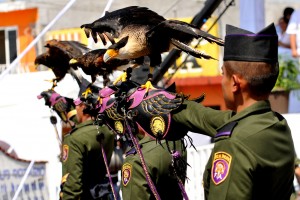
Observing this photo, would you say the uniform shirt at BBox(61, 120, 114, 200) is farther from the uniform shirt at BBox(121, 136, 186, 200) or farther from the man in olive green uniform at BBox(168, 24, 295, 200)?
the man in olive green uniform at BBox(168, 24, 295, 200)

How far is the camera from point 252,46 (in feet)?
8.91

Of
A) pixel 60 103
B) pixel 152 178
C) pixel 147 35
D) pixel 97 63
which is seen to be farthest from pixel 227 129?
pixel 60 103

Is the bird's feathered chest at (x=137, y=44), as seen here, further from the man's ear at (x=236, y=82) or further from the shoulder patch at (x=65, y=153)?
the shoulder patch at (x=65, y=153)

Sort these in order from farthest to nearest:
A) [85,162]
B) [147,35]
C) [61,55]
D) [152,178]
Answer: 1. [85,162]
2. [61,55]
3. [152,178]
4. [147,35]

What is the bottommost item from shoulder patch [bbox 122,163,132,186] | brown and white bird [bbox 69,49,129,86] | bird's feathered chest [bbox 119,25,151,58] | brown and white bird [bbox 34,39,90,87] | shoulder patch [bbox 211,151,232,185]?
shoulder patch [bbox 122,163,132,186]

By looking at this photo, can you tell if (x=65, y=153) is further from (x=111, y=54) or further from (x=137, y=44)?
(x=137, y=44)

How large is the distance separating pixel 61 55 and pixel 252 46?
11.1 feet

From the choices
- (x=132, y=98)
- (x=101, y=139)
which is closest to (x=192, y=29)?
(x=132, y=98)

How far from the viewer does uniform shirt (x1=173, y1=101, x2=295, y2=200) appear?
2.55 m

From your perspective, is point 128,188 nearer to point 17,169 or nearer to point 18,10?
point 17,169

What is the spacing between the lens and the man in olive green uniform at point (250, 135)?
2.56m

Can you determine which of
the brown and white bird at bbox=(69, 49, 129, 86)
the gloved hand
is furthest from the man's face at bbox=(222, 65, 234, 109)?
the gloved hand

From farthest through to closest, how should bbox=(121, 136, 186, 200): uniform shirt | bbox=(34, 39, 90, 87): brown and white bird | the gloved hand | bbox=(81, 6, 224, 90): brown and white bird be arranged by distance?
the gloved hand < bbox=(34, 39, 90, 87): brown and white bird < bbox=(121, 136, 186, 200): uniform shirt < bbox=(81, 6, 224, 90): brown and white bird

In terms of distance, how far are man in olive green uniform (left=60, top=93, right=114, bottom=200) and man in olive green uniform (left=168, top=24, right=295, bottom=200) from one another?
3.28 meters
